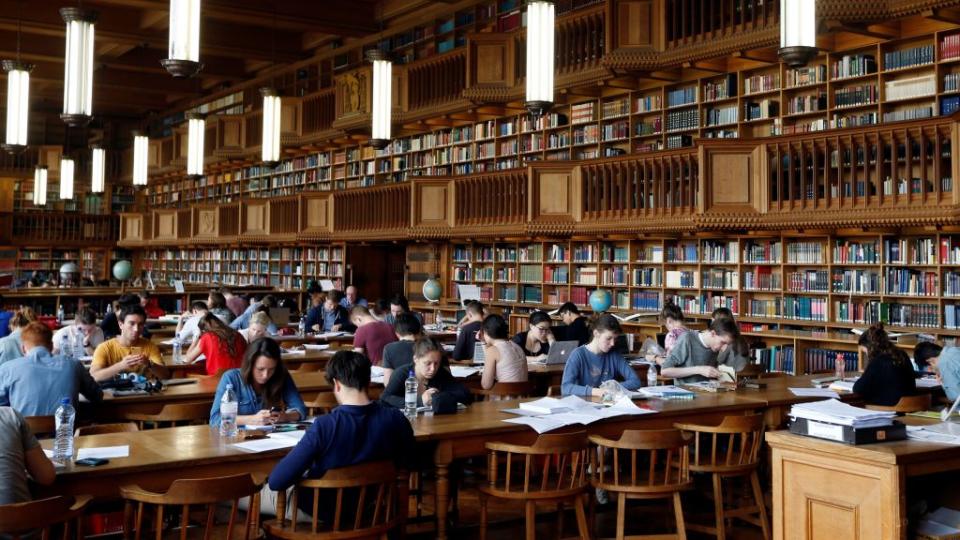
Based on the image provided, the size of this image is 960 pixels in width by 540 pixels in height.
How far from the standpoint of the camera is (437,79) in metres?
14.1

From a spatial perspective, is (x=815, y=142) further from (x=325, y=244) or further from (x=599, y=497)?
(x=325, y=244)

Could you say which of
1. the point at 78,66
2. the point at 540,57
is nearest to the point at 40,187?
the point at 78,66

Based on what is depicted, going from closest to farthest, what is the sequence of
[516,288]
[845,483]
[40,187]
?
[845,483] → [516,288] → [40,187]

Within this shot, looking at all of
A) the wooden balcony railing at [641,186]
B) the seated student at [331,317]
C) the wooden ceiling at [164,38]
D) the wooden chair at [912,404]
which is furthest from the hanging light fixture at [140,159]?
the wooden chair at [912,404]

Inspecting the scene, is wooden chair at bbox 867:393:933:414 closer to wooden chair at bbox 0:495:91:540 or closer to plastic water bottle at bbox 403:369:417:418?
plastic water bottle at bbox 403:369:417:418

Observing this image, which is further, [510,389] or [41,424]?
[510,389]

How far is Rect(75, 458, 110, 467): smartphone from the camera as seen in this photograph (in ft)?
10.8

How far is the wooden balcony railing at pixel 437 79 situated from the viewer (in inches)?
537

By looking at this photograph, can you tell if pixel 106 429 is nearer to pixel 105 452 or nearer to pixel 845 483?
pixel 105 452

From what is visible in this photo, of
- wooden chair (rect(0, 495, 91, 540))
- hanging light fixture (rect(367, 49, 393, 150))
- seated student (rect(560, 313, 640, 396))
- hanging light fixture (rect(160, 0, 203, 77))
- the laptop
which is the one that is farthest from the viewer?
hanging light fixture (rect(367, 49, 393, 150))

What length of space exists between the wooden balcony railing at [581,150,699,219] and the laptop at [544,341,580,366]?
3131 millimetres

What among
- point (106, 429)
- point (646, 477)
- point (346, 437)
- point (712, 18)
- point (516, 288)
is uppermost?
point (712, 18)

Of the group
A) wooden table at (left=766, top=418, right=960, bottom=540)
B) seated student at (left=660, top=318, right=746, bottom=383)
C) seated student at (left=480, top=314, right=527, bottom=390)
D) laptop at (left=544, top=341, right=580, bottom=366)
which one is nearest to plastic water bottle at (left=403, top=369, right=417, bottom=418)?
seated student at (left=480, top=314, right=527, bottom=390)

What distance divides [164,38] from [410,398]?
48.8 ft
